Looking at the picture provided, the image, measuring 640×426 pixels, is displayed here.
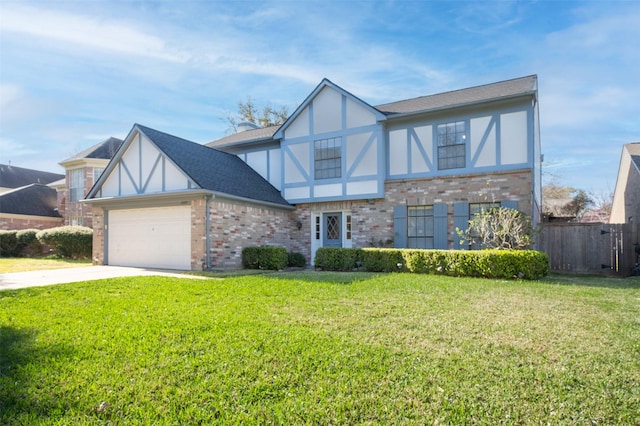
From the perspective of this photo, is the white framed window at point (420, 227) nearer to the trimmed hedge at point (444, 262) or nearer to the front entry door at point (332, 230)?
the trimmed hedge at point (444, 262)

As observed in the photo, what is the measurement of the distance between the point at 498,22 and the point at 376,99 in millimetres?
8021

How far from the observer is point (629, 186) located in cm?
1741

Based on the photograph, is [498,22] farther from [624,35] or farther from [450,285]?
[450,285]

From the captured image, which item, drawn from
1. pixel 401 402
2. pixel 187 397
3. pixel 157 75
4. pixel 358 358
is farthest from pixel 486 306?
pixel 157 75

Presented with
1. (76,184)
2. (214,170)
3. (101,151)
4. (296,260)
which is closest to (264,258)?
(296,260)

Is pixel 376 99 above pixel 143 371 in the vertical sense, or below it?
above

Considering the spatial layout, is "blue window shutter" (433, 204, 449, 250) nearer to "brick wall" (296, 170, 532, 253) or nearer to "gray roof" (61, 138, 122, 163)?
"brick wall" (296, 170, 532, 253)

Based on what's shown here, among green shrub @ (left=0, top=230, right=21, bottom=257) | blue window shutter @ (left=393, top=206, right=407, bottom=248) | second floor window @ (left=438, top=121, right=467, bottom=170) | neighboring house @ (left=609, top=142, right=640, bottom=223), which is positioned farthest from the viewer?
green shrub @ (left=0, top=230, right=21, bottom=257)

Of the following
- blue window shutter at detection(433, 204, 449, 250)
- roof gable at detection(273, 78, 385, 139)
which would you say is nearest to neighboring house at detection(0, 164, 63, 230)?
roof gable at detection(273, 78, 385, 139)

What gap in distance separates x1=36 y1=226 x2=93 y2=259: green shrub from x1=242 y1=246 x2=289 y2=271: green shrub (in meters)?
9.31

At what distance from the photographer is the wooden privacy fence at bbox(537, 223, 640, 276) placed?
466 inches

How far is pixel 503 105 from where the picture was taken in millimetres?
11719

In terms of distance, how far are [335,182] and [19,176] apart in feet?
103

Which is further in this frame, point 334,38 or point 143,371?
point 334,38
